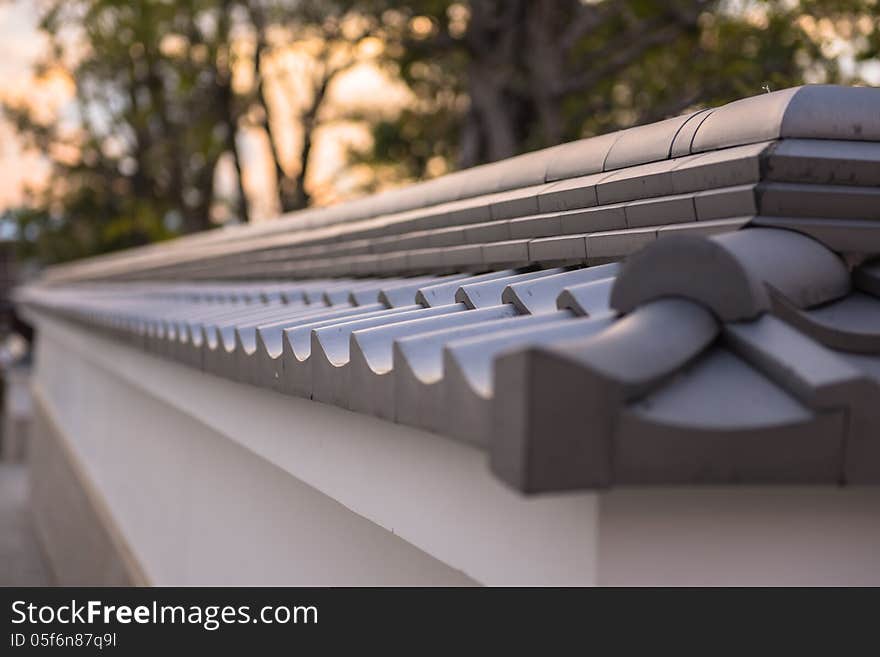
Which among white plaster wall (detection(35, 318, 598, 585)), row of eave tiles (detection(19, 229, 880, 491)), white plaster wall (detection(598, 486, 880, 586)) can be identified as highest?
row of eave tiles (detection(19, 229, 880, 491))

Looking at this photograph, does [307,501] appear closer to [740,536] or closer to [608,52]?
[740,536]

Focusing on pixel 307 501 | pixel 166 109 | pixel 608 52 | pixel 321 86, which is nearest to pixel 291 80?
pixel 321 86

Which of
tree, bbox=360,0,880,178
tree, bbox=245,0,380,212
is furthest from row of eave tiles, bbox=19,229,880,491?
tree, bbox=245,0,380,212

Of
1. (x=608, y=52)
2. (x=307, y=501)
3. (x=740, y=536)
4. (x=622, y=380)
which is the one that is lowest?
(x=307, y=501)

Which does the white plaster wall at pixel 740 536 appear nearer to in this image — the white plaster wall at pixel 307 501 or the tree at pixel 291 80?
the white plaster wall at pixel 307 501

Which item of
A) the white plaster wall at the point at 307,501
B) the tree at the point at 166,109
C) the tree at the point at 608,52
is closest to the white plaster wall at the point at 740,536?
the white plaster wall at the point at 307,501

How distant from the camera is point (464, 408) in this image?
1676 mm

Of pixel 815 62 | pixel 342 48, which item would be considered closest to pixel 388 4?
pixel 815 62

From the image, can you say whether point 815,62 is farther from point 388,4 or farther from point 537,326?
point 537,326

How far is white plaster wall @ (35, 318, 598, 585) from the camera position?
6.82 feet

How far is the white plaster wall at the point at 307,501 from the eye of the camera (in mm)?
2080

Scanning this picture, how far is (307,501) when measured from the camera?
12.4 ft

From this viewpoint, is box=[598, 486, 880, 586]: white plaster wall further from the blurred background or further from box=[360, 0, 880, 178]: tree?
box=[360, 0, 880, 178]: tree
